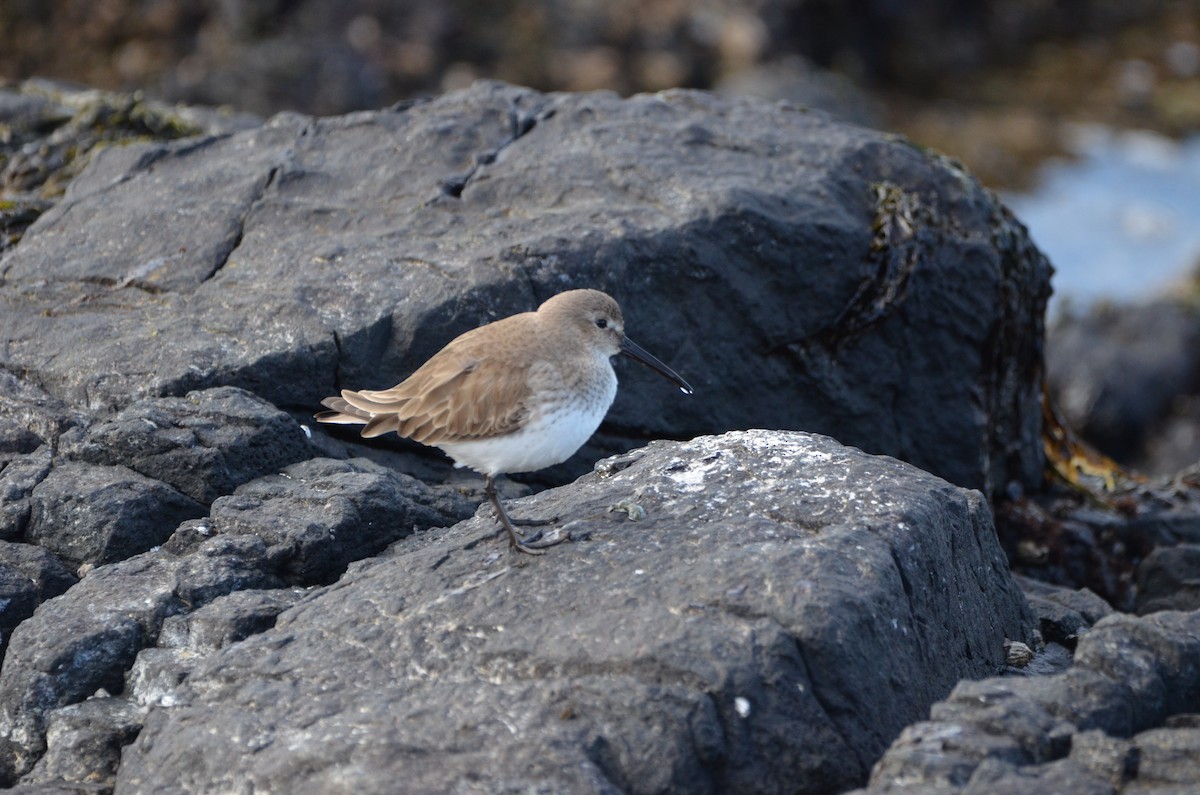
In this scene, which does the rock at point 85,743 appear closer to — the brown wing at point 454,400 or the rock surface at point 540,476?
the rock surface at point 540,476

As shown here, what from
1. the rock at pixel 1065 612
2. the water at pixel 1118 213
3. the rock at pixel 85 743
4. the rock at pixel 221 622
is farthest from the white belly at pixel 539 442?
the water at pixel 1118 213

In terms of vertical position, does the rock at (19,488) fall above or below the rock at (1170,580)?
above

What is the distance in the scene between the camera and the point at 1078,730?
438 cm

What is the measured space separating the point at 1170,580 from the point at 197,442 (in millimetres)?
6035

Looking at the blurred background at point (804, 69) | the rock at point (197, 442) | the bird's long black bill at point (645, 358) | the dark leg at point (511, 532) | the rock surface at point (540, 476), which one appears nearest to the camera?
the rock surface at point (540, 476)

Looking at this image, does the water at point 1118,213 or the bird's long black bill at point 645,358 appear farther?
the water at point 1118,213

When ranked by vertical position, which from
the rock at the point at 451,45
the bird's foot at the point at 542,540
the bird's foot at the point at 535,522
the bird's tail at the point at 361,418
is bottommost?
the rock at the point at 451,45

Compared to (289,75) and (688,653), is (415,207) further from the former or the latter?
(289,75)

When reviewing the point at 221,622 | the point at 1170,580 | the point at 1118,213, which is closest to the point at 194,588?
the point at 221,622

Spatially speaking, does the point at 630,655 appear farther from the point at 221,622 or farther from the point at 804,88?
the point at 804,88

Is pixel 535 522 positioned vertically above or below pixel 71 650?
above

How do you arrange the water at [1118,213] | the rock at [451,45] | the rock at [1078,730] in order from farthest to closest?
the rock at [451,45] < the water at [1118,213] < the rock at [1078,730]

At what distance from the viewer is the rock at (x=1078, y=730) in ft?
13.3

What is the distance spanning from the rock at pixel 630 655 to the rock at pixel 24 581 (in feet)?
3.63
